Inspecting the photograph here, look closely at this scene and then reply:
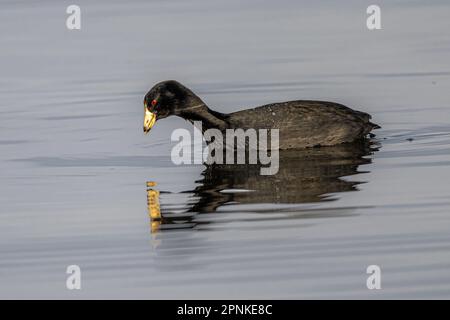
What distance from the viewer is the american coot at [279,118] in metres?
15.8

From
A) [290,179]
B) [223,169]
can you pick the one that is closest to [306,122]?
[223,169]

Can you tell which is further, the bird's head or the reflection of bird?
the bird's head

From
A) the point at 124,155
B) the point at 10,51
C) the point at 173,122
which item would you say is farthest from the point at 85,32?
the point at 124,155

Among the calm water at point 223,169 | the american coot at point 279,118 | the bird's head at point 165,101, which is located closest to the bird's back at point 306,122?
the american coot at point 279,118

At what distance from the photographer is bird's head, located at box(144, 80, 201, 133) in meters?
15.7

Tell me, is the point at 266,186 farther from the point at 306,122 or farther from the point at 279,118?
the point at 306,122

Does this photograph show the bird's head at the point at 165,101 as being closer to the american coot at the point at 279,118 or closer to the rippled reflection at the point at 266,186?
the american coot at the point at 279,118

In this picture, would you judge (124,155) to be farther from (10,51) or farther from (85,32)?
(85,32)

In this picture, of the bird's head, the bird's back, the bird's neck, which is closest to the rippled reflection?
the bird's back

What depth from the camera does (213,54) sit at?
75.3 feet

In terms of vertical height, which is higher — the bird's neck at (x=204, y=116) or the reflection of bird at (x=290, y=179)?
the bird's neck at (x=204, y=116)

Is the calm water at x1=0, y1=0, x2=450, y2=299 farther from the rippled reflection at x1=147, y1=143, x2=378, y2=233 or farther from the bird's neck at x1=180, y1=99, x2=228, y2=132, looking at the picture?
the bird's neck at x1=180, y1=99, x2=228, y2=132

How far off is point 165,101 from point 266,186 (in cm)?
257

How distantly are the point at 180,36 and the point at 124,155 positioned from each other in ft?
30.4
